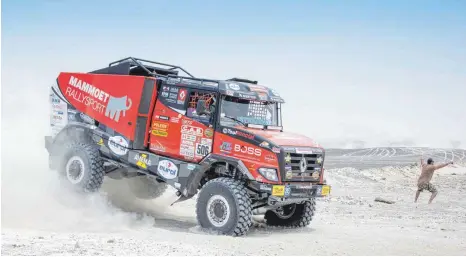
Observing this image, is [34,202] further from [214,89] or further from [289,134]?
[289,134]

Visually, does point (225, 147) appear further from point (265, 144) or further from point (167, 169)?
point (167, 169)

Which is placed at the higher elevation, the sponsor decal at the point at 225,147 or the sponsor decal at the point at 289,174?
the sponsor decal at the point at 225,147

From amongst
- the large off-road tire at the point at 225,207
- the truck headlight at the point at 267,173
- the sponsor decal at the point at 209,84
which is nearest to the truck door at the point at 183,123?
the sponsor decal at the point at 209,84

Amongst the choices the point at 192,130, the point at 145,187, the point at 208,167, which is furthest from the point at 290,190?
the point at 145,187

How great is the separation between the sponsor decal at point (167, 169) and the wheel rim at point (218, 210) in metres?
1.30

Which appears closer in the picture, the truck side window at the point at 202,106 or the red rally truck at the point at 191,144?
the red rally truck at the point at 191,144

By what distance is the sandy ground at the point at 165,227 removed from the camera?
32.8 ft

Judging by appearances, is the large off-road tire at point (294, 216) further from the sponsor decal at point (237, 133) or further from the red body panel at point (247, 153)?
the sponsor decal at point (237, 133)

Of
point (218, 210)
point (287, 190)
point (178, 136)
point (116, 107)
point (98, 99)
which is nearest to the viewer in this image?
point (287, 190)

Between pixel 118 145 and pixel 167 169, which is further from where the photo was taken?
pixel 118 145

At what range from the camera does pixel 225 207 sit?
39.0 ft

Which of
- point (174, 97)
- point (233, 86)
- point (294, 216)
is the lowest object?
point (294, 216)

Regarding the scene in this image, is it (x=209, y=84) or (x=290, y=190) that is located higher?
(x=209, y=84)

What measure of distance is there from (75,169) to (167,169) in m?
2.52
